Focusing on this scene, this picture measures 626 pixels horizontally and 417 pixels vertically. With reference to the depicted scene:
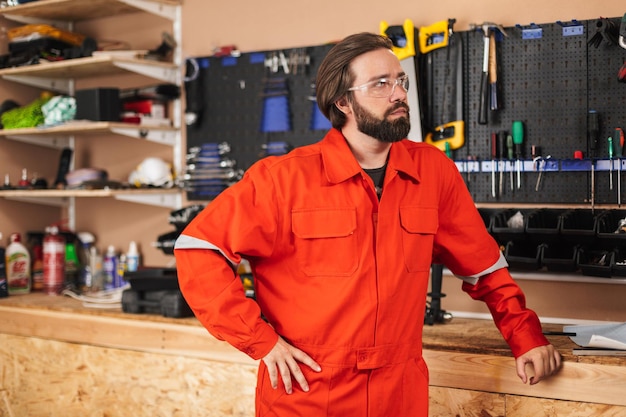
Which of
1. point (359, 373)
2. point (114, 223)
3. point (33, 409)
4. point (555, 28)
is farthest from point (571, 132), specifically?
point (33, 409)

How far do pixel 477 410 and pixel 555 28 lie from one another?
1567 millimetres

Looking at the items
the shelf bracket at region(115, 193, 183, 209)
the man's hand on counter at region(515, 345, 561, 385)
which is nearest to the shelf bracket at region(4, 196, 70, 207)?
the shelf bracket at region(115, 193, 183, 209)

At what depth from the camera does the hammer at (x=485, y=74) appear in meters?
3.08

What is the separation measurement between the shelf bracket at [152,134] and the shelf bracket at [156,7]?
2.03 feet

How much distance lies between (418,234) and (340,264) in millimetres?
246

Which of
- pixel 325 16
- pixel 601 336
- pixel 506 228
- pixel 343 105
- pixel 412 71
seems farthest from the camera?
pixel 325 16

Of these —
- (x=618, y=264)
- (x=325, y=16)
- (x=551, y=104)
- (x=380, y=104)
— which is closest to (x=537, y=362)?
(x=618, y=264)

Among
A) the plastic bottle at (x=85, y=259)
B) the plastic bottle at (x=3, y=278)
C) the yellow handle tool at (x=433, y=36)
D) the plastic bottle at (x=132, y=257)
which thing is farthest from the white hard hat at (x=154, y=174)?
the yellow handle tool at (x=433, y=36)

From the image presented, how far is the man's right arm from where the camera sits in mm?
1935

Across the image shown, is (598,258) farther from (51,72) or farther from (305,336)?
(51,72)

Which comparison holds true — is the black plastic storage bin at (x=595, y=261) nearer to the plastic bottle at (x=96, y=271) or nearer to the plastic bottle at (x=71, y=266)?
the plastic bottle at (x=96, y=271)

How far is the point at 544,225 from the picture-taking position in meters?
2.88

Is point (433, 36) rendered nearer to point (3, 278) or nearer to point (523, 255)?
point (523, 255)

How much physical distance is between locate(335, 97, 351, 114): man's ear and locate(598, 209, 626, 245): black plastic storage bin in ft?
3.85
